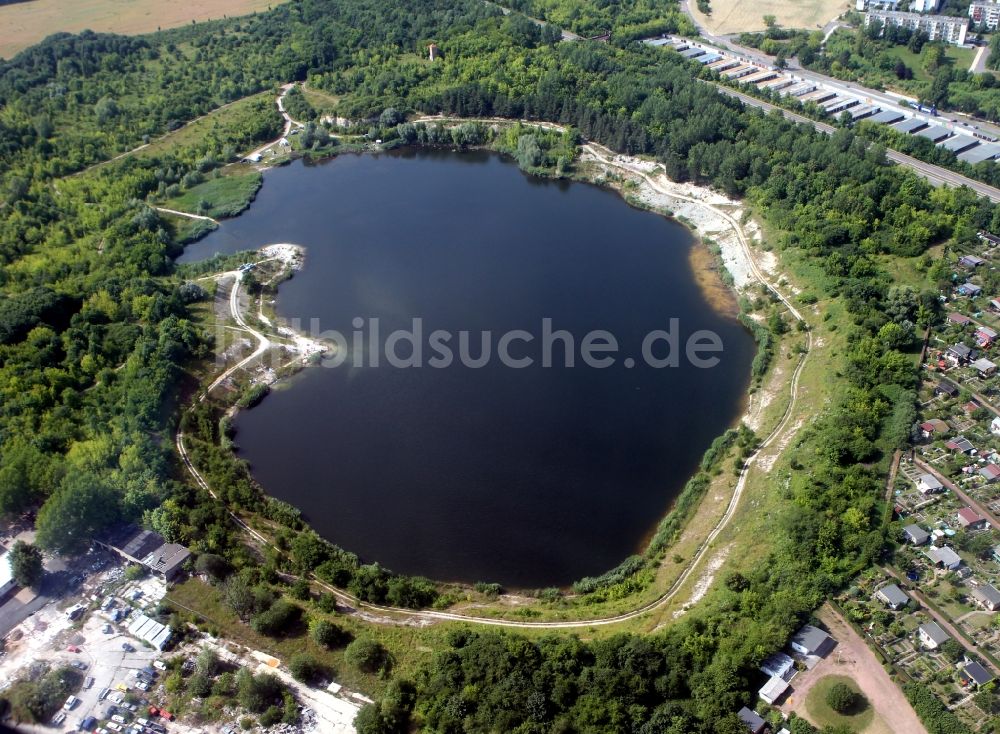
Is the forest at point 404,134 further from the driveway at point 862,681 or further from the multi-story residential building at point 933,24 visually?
the multi-story residential building at point 933,24

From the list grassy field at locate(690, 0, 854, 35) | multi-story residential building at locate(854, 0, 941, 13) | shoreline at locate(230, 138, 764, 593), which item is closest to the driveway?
shoreline at locate(230, 138, 764, 593)

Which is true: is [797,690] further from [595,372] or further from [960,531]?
[595,372]

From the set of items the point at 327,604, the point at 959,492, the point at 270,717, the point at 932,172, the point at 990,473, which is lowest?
the point at 270,717

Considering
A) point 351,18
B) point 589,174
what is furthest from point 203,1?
point 589,174

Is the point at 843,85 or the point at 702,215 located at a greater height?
the point at 843,85
